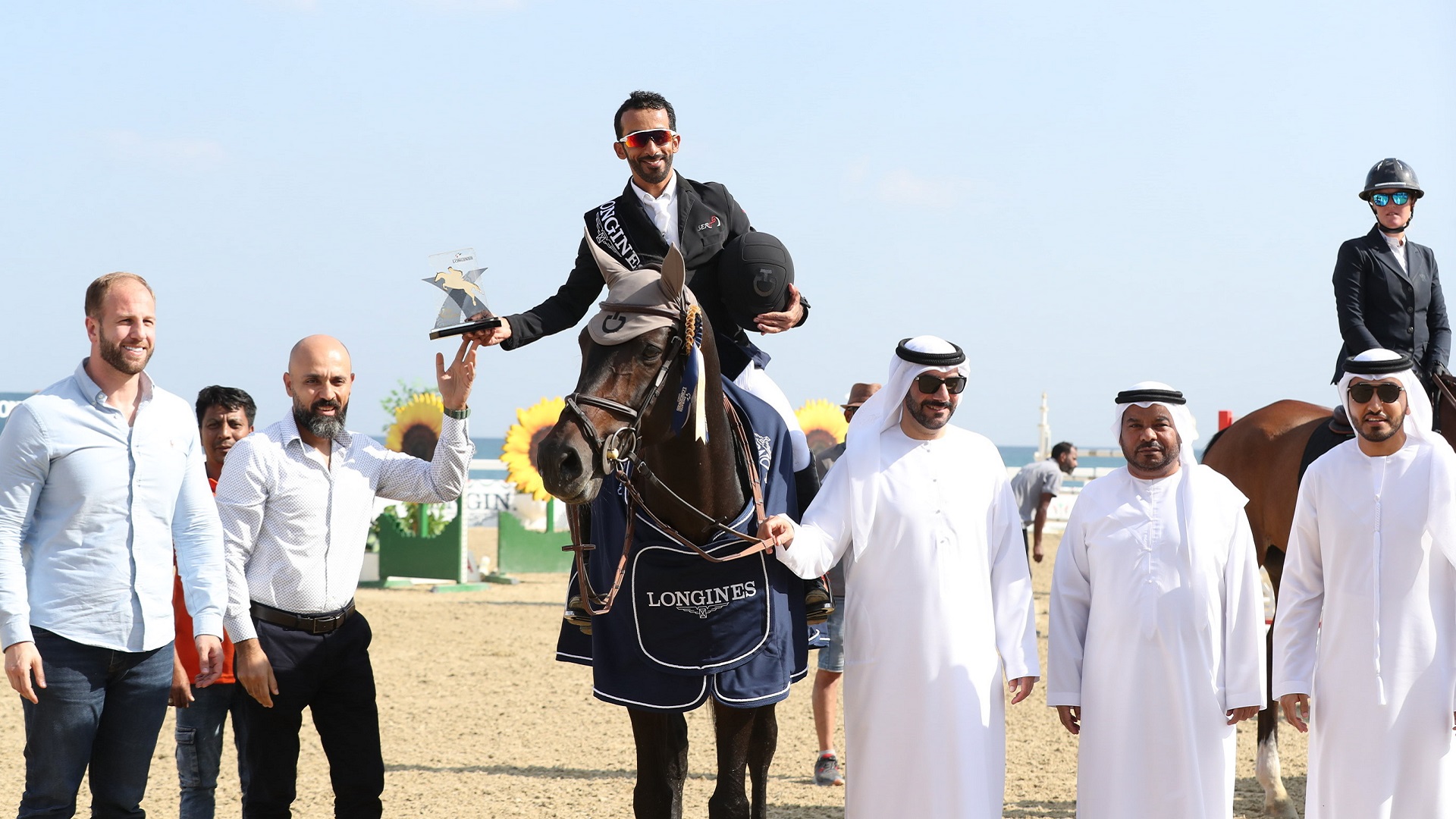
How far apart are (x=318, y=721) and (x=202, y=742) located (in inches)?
22.2

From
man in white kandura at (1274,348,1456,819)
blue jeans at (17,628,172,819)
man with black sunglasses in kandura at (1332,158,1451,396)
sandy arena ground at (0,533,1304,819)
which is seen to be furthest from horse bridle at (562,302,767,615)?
man with black sunglasses in kandura at (1332,158,1451,396)

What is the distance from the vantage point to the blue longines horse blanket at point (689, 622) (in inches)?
165

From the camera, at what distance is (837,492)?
4.45m

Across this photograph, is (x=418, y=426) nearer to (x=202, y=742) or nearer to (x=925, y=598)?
(x=202, y=742)

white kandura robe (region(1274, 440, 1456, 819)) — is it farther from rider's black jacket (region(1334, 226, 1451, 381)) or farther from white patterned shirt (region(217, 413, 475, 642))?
white patterned shirt (region(217, 413, 475, 642))

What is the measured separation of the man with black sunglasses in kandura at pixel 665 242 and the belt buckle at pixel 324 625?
3.90 ft

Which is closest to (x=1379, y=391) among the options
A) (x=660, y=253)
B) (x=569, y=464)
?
(x=660, y=253)

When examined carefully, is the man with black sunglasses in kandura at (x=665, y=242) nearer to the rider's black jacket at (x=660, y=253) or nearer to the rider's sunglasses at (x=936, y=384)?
the rider's black jacket at (x=660, y=253)

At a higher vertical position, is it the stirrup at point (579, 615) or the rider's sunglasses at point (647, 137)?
the rider's sunglasses at point (647, 137)

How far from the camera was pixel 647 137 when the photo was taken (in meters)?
4.68

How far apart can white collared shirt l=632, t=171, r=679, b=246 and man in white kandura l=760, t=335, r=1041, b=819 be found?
938mm

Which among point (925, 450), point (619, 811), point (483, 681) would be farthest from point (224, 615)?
point (483, 681)

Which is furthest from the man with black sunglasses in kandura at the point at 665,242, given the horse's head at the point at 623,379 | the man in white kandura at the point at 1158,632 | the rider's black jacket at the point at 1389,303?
the rider's black jacket at the point at 1389,303

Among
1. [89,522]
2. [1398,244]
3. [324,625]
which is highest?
[1398,244]
